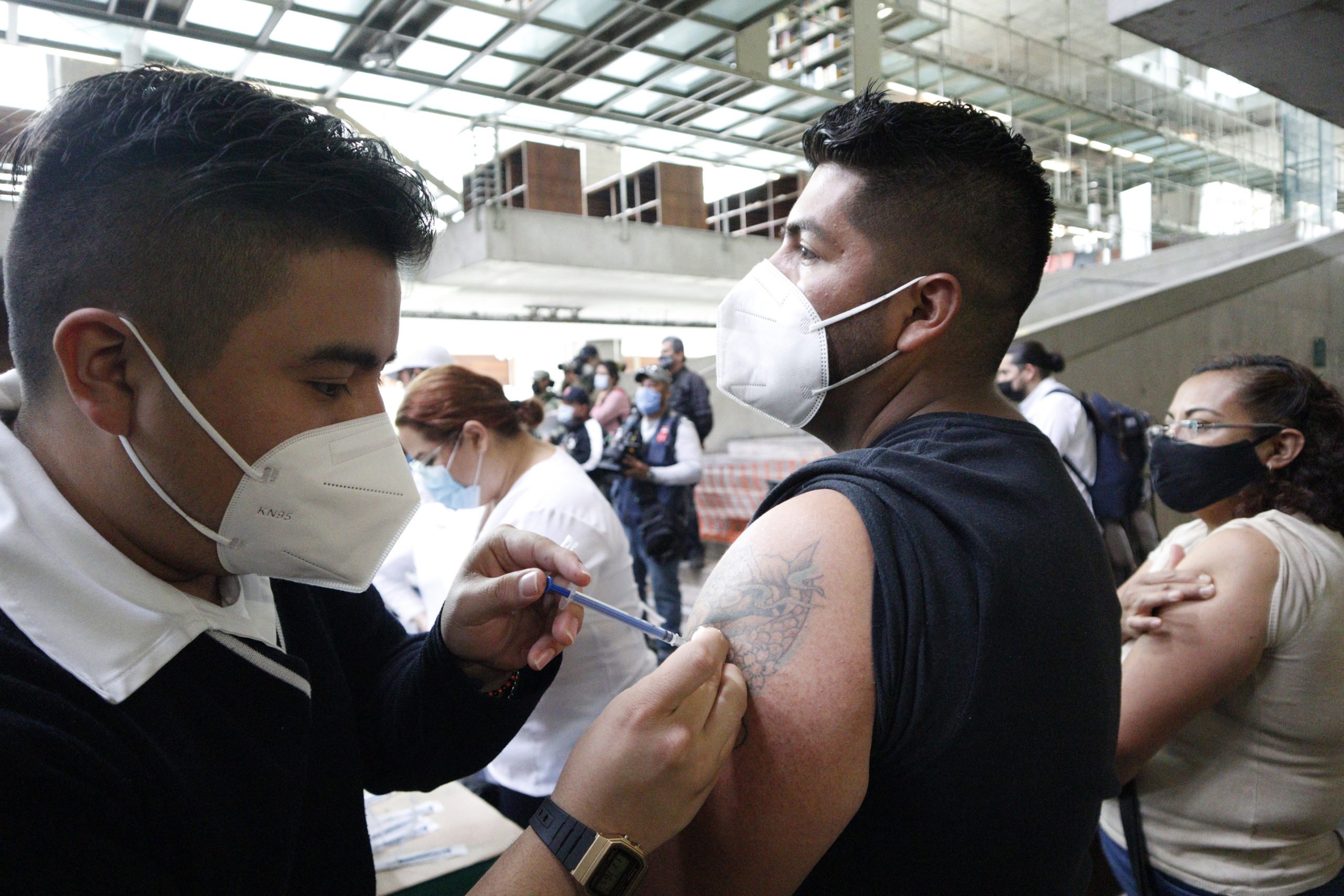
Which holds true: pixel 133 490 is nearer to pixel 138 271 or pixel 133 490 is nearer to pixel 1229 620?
pixel 138 271

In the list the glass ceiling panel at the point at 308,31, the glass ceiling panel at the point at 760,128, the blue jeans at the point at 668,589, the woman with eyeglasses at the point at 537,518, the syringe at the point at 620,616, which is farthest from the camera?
the glass ceiling panel at the point at 760,128

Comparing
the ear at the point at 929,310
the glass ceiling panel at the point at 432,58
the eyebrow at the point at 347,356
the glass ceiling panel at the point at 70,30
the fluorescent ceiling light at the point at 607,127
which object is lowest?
the eyebrow at the point at 347,356

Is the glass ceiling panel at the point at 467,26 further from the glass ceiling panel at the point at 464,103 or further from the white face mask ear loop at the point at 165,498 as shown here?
the white face mask ear loop at the point at 165,498

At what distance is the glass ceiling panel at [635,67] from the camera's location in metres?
8.62

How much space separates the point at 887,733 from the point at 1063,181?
1590 centimetres

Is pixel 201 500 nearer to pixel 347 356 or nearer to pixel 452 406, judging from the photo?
pixel 347 356

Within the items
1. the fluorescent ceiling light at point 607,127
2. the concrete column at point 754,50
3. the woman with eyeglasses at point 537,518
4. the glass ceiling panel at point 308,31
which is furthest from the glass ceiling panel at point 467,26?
the woman with eyeglasses at point 537,518

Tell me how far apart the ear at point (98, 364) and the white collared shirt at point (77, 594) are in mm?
78

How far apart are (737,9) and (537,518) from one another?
22.5 ft

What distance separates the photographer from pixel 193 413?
2.83 feet

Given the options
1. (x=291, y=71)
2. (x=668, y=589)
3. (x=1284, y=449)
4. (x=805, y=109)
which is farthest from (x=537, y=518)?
(x=805, y=109)

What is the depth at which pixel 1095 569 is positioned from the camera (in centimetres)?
104

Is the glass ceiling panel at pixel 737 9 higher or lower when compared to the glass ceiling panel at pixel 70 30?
higher

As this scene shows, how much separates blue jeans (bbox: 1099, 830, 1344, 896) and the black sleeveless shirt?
0.80 m
